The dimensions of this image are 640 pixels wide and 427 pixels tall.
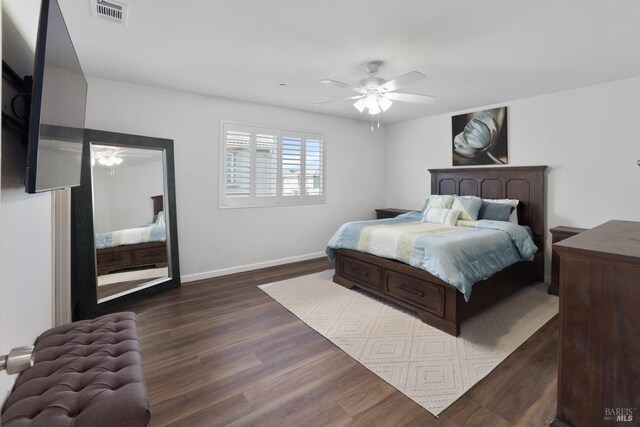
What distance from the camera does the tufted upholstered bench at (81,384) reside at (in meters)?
0.99

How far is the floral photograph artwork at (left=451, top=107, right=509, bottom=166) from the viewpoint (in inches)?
166

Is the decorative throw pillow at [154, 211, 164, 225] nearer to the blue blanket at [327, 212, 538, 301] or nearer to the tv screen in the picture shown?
the tv screen

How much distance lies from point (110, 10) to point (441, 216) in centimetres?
385

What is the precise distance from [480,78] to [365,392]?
10.9 feet

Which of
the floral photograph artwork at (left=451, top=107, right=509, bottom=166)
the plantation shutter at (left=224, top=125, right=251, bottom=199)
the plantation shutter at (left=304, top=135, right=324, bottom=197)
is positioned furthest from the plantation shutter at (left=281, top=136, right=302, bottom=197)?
the floral photograph artwork at (left=451, top=107, right=509, bottom=166)

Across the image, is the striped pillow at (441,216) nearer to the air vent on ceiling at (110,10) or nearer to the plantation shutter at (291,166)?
the plantation shutter at (291,166)

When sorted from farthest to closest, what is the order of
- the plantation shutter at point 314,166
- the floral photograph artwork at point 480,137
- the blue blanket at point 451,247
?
the plantation shutter at point 314,166, the floral photograph artwork at point 480,137, the blue blanket at point 451,247

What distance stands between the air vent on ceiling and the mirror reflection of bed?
4.66ft

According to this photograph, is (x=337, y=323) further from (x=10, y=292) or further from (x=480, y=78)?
(x=480, y=78)

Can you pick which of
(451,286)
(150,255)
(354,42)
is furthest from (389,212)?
(150,255)

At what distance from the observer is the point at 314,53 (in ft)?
8.75

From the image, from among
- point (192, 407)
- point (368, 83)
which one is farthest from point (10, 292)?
point (368, 83)

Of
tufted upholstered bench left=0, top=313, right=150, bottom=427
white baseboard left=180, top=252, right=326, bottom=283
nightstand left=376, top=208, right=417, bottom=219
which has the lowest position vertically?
white baseboard left=180, top=252, right=326, bottom=283

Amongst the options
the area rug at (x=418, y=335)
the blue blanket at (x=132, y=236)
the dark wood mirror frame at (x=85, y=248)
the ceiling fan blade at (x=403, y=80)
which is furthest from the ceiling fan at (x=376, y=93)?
the blue blanket at (x=132, y=236)
